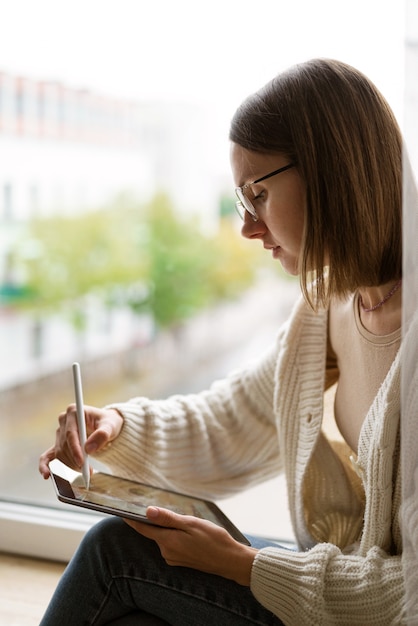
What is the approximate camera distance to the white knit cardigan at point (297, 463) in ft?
3.26

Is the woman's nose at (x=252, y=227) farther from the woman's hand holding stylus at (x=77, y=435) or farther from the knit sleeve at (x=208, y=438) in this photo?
the woman's hand holding stylus at (x=77, y=435)

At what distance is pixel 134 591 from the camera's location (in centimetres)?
112

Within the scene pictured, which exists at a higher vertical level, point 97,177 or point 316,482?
point 97,177

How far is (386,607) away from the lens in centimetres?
97

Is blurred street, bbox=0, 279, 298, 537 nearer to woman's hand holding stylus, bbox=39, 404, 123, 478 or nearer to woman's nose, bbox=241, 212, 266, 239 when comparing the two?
woman's hand holding stylus, bbox=39, 404, 123, 478

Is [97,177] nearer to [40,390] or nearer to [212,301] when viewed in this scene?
[212,301]

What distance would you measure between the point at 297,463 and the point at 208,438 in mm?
184

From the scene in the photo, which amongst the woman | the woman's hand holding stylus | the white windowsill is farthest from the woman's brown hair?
the white windowsill

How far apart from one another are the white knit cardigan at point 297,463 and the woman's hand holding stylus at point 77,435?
28mm

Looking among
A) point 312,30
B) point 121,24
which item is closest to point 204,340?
point 121,24

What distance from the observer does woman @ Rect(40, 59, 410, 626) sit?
1016 mm

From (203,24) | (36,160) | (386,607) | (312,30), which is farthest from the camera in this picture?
(36,160)

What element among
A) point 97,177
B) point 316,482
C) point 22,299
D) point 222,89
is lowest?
point 316,482

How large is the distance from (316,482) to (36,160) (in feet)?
4.17
